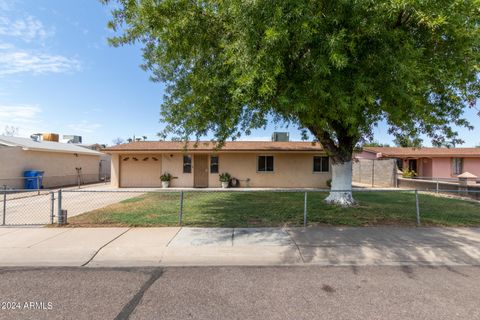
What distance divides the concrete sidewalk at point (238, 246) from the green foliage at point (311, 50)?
273cm

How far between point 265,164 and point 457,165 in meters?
18.2

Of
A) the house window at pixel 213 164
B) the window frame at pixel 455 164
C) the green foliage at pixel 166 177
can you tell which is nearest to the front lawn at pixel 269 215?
the green foliage at pixel 166 177

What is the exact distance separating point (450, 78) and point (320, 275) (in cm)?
526

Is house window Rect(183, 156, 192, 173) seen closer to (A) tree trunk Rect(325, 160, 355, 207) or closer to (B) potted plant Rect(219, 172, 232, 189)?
(B) potted plant Rect(219, 172, 232, 189)

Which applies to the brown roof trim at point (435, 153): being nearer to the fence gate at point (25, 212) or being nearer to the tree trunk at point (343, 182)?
the tree trunk at point (343, 182)

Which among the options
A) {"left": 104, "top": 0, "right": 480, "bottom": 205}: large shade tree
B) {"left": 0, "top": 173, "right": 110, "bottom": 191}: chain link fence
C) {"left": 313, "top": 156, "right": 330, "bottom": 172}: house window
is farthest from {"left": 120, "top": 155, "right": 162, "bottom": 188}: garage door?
{"left": 104, "top": 0, "right": 480, "bottom": 205}: large shade tree

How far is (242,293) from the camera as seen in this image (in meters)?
3.76

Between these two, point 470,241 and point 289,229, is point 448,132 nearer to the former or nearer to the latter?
point 470,241

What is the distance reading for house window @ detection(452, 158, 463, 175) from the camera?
23016 mm

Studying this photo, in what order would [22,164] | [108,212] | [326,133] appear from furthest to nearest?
[22,164] → [326,133] → [108,212]

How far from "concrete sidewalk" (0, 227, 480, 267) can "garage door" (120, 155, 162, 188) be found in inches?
473

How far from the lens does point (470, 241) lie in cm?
598

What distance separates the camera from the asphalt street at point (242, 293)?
326cm

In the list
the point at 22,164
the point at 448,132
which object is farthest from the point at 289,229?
the point at 22,164
